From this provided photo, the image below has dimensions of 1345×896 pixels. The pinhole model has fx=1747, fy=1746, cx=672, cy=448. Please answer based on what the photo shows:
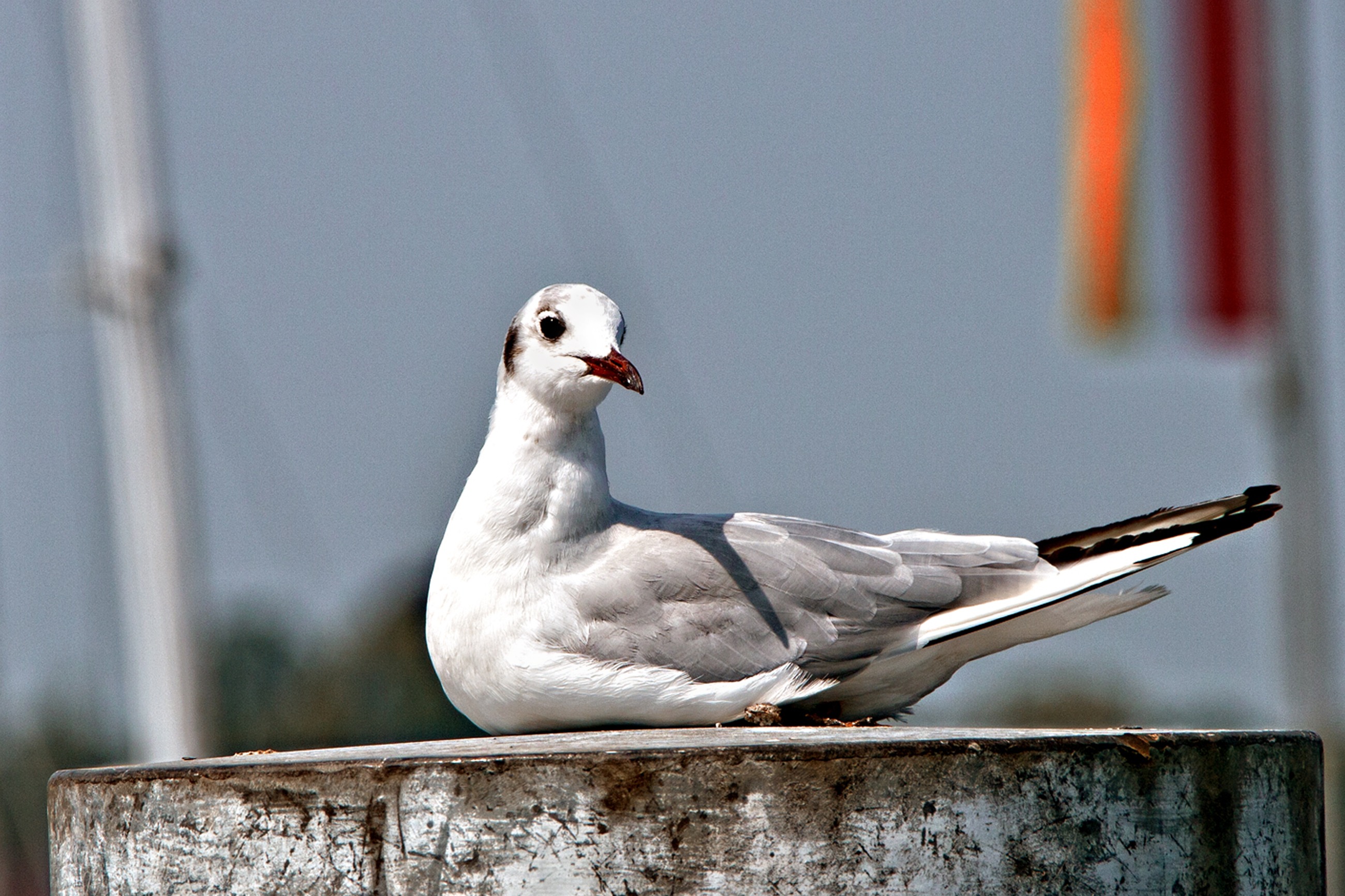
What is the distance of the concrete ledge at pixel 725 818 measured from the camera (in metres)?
3.84

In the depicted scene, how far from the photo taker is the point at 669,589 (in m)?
5.34

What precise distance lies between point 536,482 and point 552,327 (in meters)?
0.48

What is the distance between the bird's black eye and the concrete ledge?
5.08 feet

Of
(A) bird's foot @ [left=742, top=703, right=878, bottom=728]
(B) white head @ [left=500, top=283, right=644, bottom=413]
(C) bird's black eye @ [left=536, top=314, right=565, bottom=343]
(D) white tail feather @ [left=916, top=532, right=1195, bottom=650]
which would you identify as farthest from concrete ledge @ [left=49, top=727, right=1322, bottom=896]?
(C) bird's black eye @ [left=536, top=314, right=565, bottom=343]

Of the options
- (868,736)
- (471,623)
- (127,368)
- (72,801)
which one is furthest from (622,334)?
(127,368)

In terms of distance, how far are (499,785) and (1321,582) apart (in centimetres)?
1377

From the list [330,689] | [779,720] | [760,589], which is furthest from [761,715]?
[330,689]

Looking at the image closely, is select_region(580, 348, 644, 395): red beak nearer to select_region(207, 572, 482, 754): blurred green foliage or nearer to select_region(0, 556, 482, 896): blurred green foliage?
select_region(0, 556, 482, 896): blurred green foliage

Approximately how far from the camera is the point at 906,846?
3.87 m

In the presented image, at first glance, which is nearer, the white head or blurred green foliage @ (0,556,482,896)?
the white head

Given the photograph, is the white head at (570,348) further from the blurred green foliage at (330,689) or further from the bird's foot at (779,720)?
the blurred green foliage at (330,689)

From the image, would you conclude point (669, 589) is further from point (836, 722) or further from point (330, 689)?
point (330, 689)

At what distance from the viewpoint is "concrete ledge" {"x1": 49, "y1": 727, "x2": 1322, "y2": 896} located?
384 cm

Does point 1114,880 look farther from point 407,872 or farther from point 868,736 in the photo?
point 407,872
